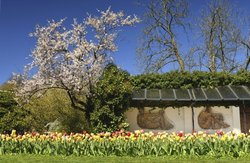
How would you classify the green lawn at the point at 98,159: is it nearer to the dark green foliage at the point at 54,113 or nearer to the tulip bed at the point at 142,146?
the tulip bed at the point at 142,146

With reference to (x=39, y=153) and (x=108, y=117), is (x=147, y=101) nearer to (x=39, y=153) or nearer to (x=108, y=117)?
(x=108, y=117)

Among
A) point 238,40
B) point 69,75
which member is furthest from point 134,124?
point 238,40

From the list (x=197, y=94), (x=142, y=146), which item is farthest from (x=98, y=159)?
(x=197, y=94)

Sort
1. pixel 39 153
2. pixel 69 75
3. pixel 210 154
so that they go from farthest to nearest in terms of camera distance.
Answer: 1. pixel 69 75
2. pixel 39 153
3. pixel 210 154

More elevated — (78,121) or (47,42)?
(47,42)

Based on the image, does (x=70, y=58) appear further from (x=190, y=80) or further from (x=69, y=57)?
(x=190, y=80)

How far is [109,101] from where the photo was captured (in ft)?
49.0

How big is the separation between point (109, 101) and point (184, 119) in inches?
163

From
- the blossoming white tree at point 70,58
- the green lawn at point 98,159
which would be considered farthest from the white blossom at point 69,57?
the green lawn at point 98,159

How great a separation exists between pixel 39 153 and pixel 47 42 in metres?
6.34

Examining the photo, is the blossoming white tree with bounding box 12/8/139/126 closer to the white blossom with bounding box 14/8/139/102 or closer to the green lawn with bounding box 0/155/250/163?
the white blossom with bounding box 14/8/139/102

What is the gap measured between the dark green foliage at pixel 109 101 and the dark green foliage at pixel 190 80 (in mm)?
2432

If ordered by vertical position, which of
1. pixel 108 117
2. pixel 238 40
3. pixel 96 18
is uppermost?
pixel 238 40

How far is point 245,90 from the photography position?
55.3 ft
